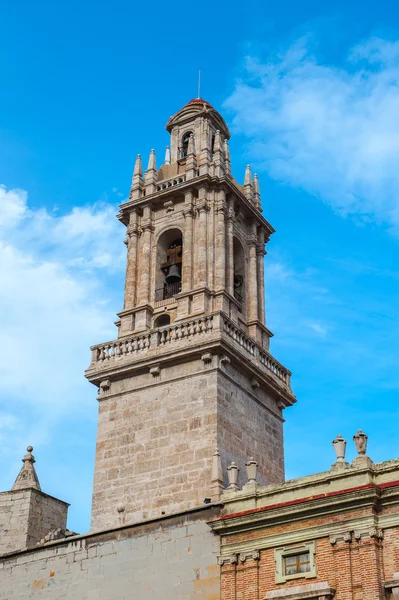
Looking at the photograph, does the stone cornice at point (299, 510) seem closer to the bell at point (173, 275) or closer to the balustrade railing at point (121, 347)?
the balustrade railing at point (121, 347)

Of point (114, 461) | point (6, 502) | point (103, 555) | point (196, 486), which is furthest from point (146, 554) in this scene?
point (6, 502)

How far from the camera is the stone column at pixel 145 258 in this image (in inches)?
1569

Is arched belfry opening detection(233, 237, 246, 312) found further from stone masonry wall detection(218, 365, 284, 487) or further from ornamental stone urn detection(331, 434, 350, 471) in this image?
ornamental stone urn detection(331, 434, 350, 471)

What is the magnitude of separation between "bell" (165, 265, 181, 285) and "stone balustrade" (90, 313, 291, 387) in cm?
360

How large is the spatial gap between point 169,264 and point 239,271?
302 centimetres

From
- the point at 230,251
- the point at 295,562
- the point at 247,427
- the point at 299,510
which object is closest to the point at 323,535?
the point at 299,510

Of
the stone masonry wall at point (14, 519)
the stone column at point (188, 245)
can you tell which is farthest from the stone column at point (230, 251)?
the stone masonry wall at point (14, 519)

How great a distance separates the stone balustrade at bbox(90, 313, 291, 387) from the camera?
35.9m

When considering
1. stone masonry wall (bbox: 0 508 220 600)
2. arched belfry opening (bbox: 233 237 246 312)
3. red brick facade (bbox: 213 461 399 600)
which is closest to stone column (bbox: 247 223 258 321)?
arched belfry opening (bbox: 233 237 246 312)

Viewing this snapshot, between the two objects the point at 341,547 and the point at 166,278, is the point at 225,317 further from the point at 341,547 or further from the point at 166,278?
the point at 341,547

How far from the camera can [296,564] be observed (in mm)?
26578

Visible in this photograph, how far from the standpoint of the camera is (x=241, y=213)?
42.5 metres

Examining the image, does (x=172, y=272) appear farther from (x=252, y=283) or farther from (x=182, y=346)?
(x=182, y=346)

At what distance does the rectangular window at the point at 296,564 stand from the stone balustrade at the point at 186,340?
33.6 ft
